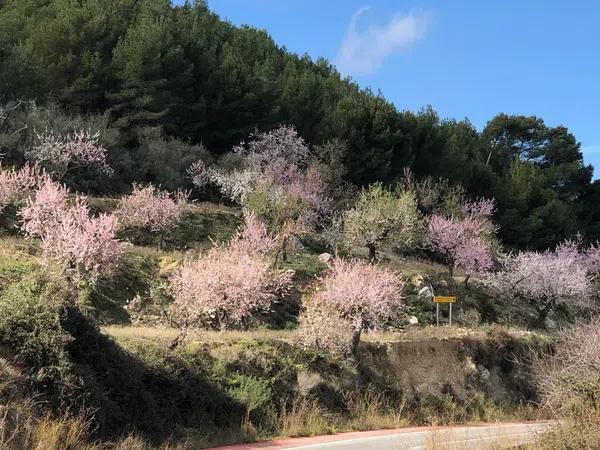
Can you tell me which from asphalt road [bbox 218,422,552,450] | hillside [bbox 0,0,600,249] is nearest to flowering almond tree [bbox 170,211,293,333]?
asphalt road [bbox 218,422,552,450]

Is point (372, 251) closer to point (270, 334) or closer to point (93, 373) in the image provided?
point (270, 334)

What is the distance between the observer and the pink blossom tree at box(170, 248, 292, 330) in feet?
65.5

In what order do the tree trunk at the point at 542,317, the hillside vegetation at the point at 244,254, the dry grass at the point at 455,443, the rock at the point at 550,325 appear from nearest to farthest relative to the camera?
the dry grass at the point at 455,443 → the hillside vegetation at the point at 244,254 → the tree trunk at the point at 542,317 → the rock at the point at 550,325

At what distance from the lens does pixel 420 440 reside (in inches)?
578

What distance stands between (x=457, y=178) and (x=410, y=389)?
139ft

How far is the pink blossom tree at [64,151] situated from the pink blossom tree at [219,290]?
60.3ft

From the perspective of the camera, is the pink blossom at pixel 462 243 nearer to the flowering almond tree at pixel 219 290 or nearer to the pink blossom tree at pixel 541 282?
the pink blossom tree at pixel 541 282

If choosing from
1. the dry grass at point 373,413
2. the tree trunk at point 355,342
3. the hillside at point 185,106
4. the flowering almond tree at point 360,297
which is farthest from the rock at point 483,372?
the hillside at point 185,106

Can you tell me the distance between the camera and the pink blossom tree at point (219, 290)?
20.0 metres

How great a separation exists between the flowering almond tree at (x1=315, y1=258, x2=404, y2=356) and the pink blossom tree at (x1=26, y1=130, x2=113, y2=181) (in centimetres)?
2135

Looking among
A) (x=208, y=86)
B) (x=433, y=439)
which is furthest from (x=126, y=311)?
(x=208, y=86)

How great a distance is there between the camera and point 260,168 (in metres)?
46.8

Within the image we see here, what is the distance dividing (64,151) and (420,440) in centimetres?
3050

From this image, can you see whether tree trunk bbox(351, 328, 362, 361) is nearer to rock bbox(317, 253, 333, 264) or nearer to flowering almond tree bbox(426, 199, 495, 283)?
rock bbox(317, 253, 333, 264)
